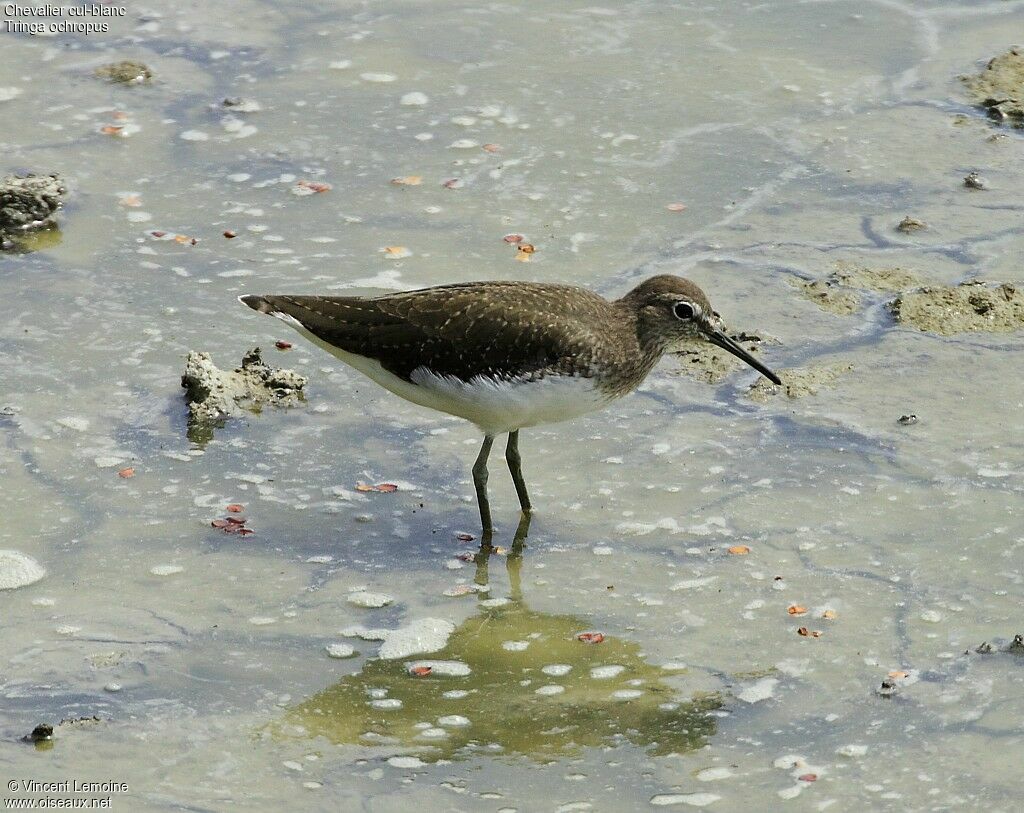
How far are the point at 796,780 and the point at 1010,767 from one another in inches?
A: 34.9

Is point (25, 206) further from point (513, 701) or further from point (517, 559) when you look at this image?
point (513, 701)

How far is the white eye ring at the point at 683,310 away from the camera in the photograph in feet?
27.2

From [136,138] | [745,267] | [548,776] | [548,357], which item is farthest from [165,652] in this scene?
[136,138]

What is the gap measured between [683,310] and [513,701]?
259cm

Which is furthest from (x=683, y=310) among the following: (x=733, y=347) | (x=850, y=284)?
(x=850, y=284)

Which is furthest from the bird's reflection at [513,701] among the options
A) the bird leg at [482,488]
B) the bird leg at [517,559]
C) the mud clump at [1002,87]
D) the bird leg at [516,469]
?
the mud clump at [1002,87]

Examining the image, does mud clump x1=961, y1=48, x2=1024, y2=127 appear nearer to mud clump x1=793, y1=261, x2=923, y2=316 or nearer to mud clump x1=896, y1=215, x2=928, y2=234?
mud clump x1=896, y1=215, x2=928, y2=234

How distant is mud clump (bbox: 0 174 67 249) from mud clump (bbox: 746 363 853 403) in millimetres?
5045

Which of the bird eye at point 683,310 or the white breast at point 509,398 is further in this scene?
the bird eye at point 683,310

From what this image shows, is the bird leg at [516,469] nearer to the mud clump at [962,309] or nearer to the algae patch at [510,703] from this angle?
the algae patch at [510,703]

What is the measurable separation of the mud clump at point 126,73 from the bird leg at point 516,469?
20.0 feet

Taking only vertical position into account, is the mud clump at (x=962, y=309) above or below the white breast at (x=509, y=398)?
below

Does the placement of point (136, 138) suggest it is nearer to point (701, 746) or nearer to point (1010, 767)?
point (701, 746)

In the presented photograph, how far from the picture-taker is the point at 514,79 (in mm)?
12820
